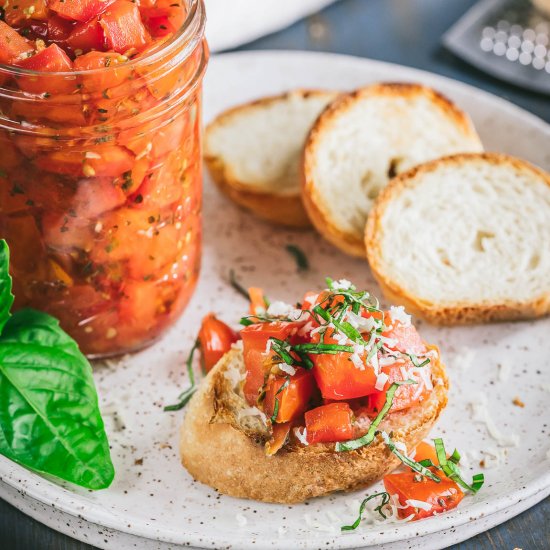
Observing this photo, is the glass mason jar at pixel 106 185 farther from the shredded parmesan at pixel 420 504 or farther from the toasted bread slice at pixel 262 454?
the shredded parmesan at pixel 420 504

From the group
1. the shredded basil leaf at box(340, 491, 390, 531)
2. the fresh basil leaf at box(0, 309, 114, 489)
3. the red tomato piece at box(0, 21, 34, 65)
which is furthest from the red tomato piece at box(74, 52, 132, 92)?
the shredded basil leaf at box(340, 491, 390, 531)

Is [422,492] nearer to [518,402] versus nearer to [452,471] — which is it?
[452,471]

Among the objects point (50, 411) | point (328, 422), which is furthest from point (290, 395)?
point (50, 411)

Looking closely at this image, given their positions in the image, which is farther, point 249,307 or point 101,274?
point 249,307

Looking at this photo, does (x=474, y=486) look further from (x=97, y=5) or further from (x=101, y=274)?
(x=97, y=5)

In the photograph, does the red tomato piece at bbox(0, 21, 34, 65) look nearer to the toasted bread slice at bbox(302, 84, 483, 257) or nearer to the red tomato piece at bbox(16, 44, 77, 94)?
the red tomato piece at bbox(16, 44, 77, 94)

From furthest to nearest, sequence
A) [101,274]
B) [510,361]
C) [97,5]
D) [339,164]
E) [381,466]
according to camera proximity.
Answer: [339,164] < [510,361] < [101,274] < [381,466] < [97,5]

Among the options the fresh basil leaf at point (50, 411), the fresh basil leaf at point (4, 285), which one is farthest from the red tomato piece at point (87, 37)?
the fresh basil leaf at point (50, 411)

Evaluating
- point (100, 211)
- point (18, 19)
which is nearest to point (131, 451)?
point (100, 211)

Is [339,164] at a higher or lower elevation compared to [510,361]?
higher
